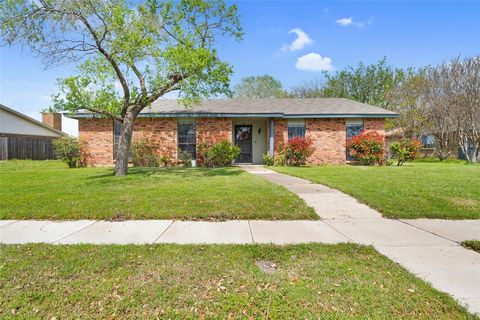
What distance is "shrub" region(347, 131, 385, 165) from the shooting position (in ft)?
46.8

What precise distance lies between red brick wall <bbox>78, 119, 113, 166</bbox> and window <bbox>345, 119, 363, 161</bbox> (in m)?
13.4

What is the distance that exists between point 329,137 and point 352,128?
1.47 metres

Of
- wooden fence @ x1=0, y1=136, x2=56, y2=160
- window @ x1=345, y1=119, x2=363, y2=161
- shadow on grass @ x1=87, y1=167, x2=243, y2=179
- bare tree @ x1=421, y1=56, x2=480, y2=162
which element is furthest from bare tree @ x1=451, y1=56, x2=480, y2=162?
wooden fence @ x1=0, y1=136, x2=56, y2=160

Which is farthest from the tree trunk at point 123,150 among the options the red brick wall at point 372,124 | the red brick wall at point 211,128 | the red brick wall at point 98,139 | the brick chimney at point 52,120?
the brick chimney at point 52,120

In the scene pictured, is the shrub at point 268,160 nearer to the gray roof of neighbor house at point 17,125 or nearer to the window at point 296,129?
the window at point 296,129

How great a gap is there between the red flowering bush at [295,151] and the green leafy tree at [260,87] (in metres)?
22.7

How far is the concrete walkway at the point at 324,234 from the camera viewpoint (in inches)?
122

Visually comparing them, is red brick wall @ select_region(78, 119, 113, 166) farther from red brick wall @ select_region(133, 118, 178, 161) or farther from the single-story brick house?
red brick wall @ select_region(133, 118, 178, 161)

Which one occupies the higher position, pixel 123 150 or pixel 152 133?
pixel 152 133

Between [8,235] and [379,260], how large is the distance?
5.28 meters

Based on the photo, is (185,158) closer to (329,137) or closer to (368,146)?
(329,137)

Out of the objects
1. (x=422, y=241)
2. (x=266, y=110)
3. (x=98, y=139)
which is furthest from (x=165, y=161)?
(x=422, y=241)

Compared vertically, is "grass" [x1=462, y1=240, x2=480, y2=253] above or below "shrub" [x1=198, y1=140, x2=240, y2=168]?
below

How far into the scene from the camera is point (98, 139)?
1451cm
